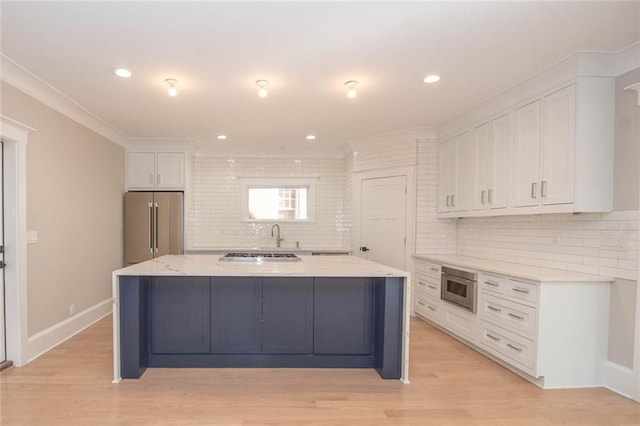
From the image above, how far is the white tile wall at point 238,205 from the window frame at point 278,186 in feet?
0.22

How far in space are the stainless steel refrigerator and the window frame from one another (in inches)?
50.4

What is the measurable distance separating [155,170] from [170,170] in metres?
0.22

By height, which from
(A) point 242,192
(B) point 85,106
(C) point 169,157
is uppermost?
(B) point 85,106

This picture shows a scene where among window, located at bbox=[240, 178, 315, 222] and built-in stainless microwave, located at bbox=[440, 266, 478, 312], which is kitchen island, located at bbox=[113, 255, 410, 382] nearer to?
built-in stainless microwave, located at bbox=[440, 266, 478, 312]

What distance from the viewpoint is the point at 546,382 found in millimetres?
2645

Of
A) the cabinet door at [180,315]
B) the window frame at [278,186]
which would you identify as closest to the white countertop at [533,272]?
the cabinet door at [180,315]

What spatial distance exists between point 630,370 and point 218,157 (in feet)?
19.4

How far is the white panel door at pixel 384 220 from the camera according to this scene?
477 centimetres

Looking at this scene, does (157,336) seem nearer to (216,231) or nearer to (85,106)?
(85,106)

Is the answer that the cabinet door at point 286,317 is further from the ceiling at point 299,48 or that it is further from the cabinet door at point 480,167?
the cabinet door at point 480,167

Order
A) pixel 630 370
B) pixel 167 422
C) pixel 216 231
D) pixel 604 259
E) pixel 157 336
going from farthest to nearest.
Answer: pixel 216 231
pixel 157 336
pixel 604 259
pixel 630 370
pixel 167 422

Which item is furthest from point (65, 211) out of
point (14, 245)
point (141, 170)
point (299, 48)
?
point (299, 48)

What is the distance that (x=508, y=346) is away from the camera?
2910 mm

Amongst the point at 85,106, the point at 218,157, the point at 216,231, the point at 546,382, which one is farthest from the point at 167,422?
the point at 218,157
